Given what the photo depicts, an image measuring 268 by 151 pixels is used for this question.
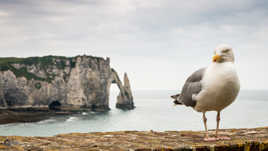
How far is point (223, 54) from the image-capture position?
512 centimetres

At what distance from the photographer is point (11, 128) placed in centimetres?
7162

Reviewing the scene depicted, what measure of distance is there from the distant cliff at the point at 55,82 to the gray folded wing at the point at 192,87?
102615mm

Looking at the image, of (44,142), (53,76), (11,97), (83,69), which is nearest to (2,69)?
(11,97)

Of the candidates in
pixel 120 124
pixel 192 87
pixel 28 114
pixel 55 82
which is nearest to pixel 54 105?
pixel 55 82

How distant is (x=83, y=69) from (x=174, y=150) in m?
110

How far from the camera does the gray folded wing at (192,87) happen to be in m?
5.56

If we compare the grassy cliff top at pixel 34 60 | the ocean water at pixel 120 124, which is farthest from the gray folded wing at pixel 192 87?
the grassy cliff top at pixel 34 60

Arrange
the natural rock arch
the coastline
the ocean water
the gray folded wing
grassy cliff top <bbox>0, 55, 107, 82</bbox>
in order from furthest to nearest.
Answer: the natural rock arch → grassy cliff top <bbox>0, 55, 107, 82</bbox> → the coastline → the ocean water → the gray folded wing

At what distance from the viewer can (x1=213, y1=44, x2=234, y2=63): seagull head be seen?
201 inches

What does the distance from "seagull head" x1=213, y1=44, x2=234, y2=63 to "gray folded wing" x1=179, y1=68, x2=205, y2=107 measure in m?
0.51

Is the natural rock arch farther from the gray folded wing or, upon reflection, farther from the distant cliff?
the gray folded wing

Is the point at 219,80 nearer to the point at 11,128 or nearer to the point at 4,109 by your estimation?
the point at 11,128

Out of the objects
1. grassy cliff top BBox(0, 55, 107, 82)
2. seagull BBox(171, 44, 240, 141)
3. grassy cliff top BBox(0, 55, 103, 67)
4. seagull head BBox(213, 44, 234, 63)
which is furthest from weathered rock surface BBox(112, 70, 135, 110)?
Answer: seagull head BBox(213, 44, 234, 63)

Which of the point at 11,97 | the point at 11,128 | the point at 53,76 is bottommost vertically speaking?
the point at 11,128
